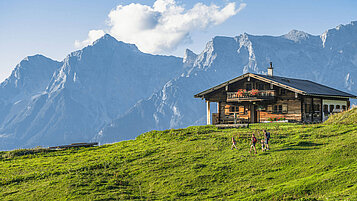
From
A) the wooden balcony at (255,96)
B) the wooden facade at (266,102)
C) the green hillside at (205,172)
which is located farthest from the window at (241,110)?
the green hillside at (205,172)

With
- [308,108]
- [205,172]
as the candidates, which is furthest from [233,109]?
[205,172]

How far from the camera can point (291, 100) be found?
47.7m

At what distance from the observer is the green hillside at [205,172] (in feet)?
58.1

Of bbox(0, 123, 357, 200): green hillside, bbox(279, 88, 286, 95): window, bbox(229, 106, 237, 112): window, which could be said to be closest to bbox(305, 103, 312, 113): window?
bbox(279, 88, 286, 95): window

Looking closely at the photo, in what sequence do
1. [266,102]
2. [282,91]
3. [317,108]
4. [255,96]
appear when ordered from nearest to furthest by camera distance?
[282,91], [255,96], [266,102], [317,108]

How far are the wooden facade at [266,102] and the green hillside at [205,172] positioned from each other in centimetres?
1634

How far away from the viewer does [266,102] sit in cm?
4950

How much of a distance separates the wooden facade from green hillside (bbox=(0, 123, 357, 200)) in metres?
16.3

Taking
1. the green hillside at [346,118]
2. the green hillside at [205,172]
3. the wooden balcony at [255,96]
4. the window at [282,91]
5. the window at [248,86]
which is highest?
the window at [248,86]

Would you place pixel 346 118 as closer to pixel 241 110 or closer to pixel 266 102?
pixel 266 102

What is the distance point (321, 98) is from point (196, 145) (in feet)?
92.5

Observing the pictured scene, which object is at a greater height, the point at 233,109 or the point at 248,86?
the point at 248,86

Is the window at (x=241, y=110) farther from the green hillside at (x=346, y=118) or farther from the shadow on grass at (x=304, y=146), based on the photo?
the shadow on grass at (x=304, y=146)

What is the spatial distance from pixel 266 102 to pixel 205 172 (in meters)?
29.9
